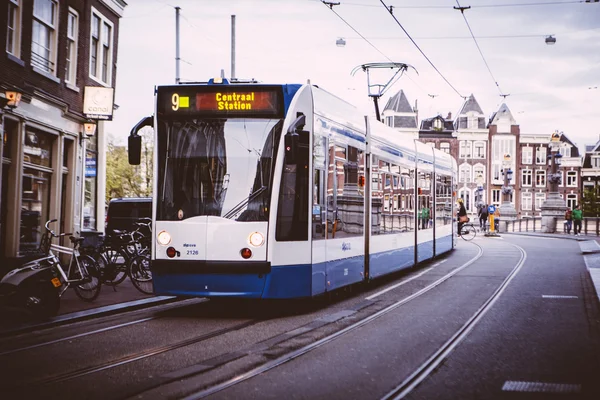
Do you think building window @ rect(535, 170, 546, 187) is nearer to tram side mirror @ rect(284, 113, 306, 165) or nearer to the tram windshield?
the tram windshield

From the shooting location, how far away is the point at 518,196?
89000 millimetres

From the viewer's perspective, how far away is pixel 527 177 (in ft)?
292

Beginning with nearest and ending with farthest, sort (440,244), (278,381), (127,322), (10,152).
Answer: (278,381) < (127,322) < (10,152) < (440,244)

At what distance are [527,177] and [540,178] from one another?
1.61 meters

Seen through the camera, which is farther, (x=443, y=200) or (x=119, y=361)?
(x=443, y=200)

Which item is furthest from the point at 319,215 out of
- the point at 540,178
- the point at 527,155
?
the point at 540,178

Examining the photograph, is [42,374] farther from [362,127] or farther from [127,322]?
[362,127]

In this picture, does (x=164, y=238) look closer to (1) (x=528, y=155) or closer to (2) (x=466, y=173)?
(2) (x=466, y=173)

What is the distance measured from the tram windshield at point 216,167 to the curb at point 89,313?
5.44 ft

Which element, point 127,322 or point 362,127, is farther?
point 362,127

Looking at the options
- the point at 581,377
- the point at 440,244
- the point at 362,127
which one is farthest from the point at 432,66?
the point at 581,377

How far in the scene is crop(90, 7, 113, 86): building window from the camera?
68.2 feet

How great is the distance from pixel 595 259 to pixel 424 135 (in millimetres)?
66215

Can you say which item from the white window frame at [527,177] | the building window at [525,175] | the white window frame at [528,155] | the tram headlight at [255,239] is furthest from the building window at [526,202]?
the tram headlight at [255,239]
